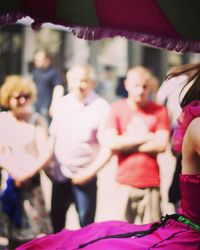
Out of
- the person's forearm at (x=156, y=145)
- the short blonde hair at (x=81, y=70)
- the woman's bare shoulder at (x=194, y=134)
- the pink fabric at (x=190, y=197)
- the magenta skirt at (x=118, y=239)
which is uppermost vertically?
the short blonde hair at (x=81, y=70)

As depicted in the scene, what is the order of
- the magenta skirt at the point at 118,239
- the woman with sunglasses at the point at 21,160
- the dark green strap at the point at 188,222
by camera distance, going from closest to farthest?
1. the magenta skirt at the point at 118,239
2. the dark green strap at the point at 188,222
3. the woman with sunglasses at the point at 21,160

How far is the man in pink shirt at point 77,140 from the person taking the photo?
1.88m

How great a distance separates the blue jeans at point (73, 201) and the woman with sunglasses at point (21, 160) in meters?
0.05

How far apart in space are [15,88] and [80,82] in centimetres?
32

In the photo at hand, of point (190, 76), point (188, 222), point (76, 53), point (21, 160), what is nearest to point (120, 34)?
point (76, 53)

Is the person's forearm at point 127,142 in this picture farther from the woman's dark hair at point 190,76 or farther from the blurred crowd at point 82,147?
the woman's dark hair at point 190,76

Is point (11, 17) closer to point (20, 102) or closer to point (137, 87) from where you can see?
point (20, 102)

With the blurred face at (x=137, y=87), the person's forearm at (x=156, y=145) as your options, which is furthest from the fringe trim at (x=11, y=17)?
the person's forearm at (x=156, y=145)

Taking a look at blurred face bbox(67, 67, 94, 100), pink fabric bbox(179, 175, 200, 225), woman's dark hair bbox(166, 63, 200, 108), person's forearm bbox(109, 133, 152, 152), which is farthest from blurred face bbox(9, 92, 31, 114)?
pink fabric bbox(179, 175, 200, 225)

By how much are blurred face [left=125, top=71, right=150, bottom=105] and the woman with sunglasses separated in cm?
47

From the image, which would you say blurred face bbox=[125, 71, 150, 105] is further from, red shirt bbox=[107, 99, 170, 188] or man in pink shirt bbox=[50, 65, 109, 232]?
man in pink shirt bbox=[50, 65, 109, 232]

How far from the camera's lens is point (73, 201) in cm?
189

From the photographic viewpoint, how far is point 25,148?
1.85 m

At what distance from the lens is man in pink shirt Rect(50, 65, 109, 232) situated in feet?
6.17
